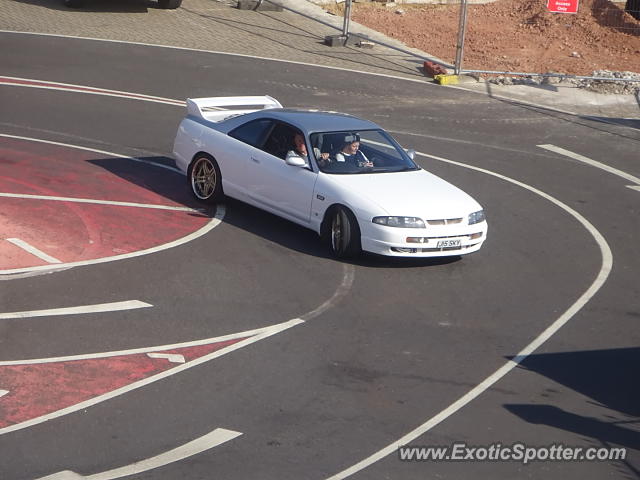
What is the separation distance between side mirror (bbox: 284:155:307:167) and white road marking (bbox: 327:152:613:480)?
381cm

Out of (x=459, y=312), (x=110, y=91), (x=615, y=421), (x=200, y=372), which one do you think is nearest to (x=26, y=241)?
(x=200, y=372)

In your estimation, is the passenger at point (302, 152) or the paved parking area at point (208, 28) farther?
the paved parking area at point (208, 28)

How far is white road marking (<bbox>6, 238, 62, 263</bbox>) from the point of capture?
495 inches

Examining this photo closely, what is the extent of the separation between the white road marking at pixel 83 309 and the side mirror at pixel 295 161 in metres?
3.14

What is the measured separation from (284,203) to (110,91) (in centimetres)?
924

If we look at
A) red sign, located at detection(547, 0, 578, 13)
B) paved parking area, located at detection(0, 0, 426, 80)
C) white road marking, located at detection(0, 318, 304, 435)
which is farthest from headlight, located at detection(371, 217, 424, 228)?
red sign, located at detection(547, 0, 578, 13)

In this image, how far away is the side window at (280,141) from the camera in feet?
46.1

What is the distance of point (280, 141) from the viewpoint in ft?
46.5

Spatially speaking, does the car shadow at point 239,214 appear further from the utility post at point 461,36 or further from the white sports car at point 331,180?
the utility post at point 461,36

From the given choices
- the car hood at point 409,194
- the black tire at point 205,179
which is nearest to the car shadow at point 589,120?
the car hood at point 409,194

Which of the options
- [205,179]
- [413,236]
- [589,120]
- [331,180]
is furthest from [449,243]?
[589,120]

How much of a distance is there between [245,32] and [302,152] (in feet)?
51.0

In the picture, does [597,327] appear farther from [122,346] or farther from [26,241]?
[26,241]

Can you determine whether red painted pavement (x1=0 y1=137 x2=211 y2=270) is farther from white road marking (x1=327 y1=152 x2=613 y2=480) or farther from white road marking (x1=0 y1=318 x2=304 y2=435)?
white road marking (x1=327 y1=152 x2=613 y2=480)
